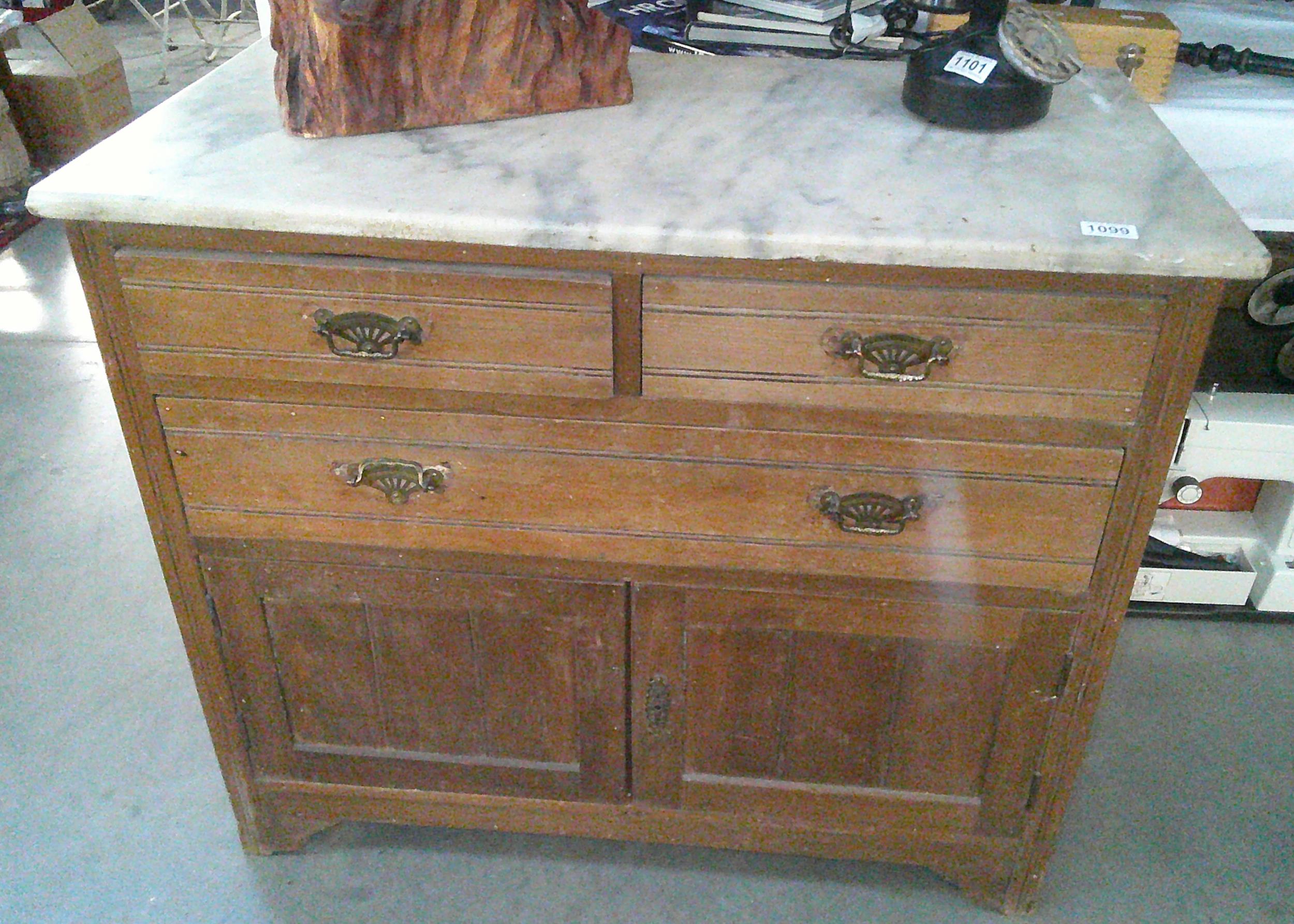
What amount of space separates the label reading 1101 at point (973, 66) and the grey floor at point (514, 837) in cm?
99

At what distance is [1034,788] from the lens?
49.0 inches

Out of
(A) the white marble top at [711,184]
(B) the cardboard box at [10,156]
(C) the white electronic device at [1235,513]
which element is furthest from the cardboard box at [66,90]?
(C) the white electronic device at [1235,513]

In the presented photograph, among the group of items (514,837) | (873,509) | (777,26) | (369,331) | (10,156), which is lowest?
(514,837)

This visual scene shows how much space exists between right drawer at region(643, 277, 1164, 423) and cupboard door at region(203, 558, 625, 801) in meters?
0.31

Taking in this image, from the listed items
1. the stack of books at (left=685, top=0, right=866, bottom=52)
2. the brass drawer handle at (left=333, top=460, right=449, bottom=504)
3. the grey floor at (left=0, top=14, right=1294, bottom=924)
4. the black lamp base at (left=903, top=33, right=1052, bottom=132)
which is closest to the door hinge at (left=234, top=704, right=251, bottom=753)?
the grey floor at (left=0, top=14, right=1294, bottom=924)

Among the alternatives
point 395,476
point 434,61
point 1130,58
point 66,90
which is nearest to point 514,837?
point 395,476

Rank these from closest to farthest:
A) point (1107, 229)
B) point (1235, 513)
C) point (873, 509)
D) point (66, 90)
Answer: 1. point (1107, 229)
2. point (873, 509)
3. point (1235, 513)
4. point (66, 90)

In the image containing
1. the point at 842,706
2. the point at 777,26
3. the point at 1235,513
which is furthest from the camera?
the point at 1235,513

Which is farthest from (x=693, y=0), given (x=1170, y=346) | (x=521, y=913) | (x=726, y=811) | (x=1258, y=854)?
(x=1258, y=854)

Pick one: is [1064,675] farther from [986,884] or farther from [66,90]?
[66,90]

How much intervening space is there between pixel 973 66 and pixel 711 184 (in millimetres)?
323

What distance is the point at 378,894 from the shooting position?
4.56ft

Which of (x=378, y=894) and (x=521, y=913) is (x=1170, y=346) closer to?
(x=521, y=913)

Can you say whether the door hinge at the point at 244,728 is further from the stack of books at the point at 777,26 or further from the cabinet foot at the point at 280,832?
the stack of books at the point at 777,26
